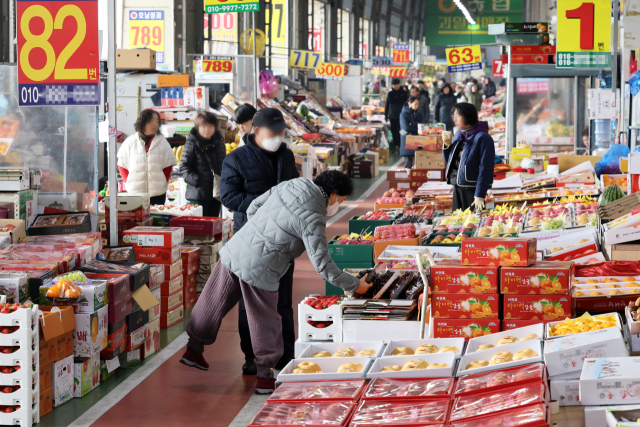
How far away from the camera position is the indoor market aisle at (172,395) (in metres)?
4.29

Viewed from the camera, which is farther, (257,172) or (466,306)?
(257,172)

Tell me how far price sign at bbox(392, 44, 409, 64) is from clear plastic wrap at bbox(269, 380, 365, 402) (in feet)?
96.3

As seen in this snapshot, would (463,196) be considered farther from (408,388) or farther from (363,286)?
(408,388)

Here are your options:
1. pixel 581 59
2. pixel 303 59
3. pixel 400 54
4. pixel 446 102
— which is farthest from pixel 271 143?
pixel 400 54

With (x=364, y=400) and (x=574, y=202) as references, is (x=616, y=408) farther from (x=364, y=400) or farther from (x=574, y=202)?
(x=574, y=202)

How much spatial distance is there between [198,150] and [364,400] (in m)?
5.09

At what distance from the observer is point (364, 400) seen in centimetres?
288

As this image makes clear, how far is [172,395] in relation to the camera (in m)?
4.67

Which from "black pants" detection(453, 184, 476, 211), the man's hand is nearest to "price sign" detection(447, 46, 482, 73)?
"black pants" detection(453, 184, 476, 211)

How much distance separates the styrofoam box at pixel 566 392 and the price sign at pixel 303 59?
16157mm


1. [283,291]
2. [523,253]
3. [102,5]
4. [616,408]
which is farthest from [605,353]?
[102,5]

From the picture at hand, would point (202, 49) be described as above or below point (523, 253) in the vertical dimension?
above

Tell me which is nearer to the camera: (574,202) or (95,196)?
(95,196)

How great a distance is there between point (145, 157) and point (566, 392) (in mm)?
5199
